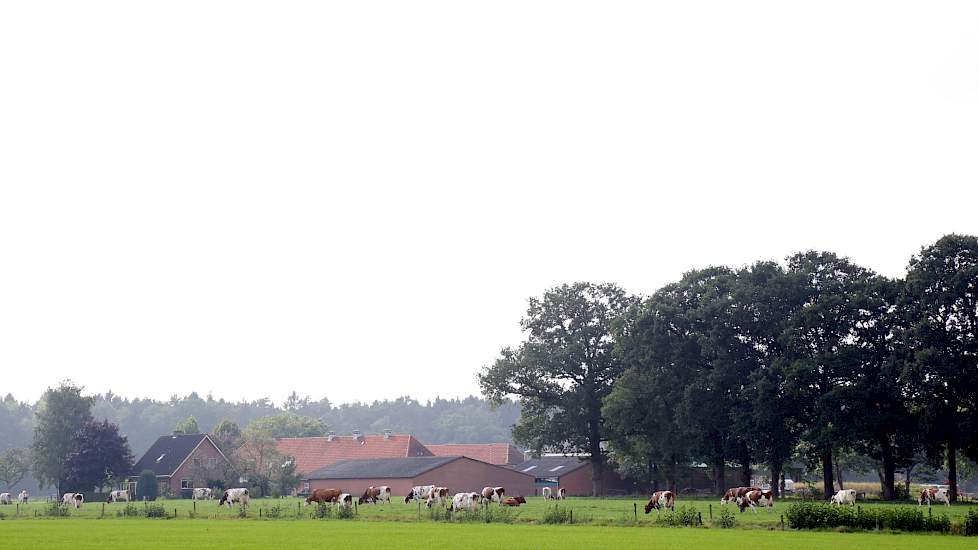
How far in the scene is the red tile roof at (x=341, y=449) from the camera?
116 m

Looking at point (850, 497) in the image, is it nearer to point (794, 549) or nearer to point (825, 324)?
point (825, 324)

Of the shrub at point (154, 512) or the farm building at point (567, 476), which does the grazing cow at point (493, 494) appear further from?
the farm building at point (567, 476)

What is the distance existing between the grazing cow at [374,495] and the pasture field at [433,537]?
74.1 feet

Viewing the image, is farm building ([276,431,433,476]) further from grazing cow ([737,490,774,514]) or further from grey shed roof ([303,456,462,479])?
grazing cow ([737,490,774,514])

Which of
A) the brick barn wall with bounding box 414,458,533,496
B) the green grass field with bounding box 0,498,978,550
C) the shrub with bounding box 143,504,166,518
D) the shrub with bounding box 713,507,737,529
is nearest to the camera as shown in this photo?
the green grass field with bounding box 0,498,978,550

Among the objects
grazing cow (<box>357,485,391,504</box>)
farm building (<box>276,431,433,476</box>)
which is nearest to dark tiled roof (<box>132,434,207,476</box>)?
farm building (<box>276,431,433,476</box>)

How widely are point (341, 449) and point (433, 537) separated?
8205cm

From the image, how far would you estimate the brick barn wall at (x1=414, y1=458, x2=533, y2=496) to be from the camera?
91.9 m

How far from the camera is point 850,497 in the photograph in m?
55.7

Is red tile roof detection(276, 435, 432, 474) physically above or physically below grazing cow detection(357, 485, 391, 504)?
above

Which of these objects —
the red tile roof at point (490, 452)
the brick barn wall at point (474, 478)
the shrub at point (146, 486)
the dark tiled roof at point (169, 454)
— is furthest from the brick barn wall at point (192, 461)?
the red tile roof at point (490, 452)

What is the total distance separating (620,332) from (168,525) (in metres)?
37.4

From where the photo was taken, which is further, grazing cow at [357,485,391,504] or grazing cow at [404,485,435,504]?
grazing cow at [404,485,435,504]

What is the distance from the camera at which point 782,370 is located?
64688 millimetres
